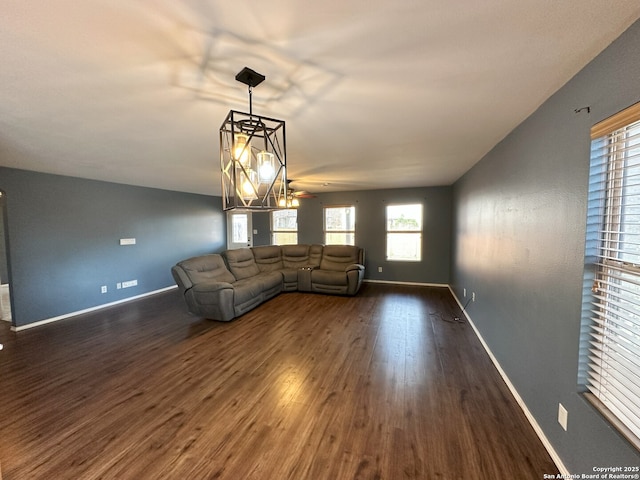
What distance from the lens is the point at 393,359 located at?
2.74m

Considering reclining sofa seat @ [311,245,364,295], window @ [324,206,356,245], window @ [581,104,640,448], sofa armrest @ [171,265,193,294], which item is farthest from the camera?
window @ [324,206,356,245]

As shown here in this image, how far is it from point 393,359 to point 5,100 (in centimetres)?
388

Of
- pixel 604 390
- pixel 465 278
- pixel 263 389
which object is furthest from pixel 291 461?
pixel 465 278

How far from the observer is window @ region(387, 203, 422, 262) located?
6070mm

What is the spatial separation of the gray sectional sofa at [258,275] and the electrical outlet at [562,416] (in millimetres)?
3657

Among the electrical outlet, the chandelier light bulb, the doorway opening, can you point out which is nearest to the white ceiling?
the chandelier light bulb

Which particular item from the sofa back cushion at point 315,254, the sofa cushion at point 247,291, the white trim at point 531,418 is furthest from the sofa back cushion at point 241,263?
the white trim at point 531,418

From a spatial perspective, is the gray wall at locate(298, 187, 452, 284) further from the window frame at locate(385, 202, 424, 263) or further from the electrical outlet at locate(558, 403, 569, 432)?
the electrical outlet at locate(558, 403, 569, 432)

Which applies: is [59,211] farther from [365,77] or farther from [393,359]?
[393,359]

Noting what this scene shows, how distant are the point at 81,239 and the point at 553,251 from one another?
20.5 ft

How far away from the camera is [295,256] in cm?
618

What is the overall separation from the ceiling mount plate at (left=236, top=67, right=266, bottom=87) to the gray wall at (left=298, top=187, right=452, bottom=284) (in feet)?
17.0

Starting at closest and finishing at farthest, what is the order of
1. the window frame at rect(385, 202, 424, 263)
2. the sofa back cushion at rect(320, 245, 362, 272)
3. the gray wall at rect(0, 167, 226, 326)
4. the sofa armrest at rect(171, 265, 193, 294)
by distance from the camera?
the gray wall at rect(0, 167, 226, 326), the sofa armrest at rect(171, 265, 193, 294), the sofa back cushion at rect(320, 245, 362, 272), the window frame at rect(385, 202, 424, 263)

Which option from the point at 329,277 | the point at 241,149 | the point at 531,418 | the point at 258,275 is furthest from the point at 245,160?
the point at 258,275
